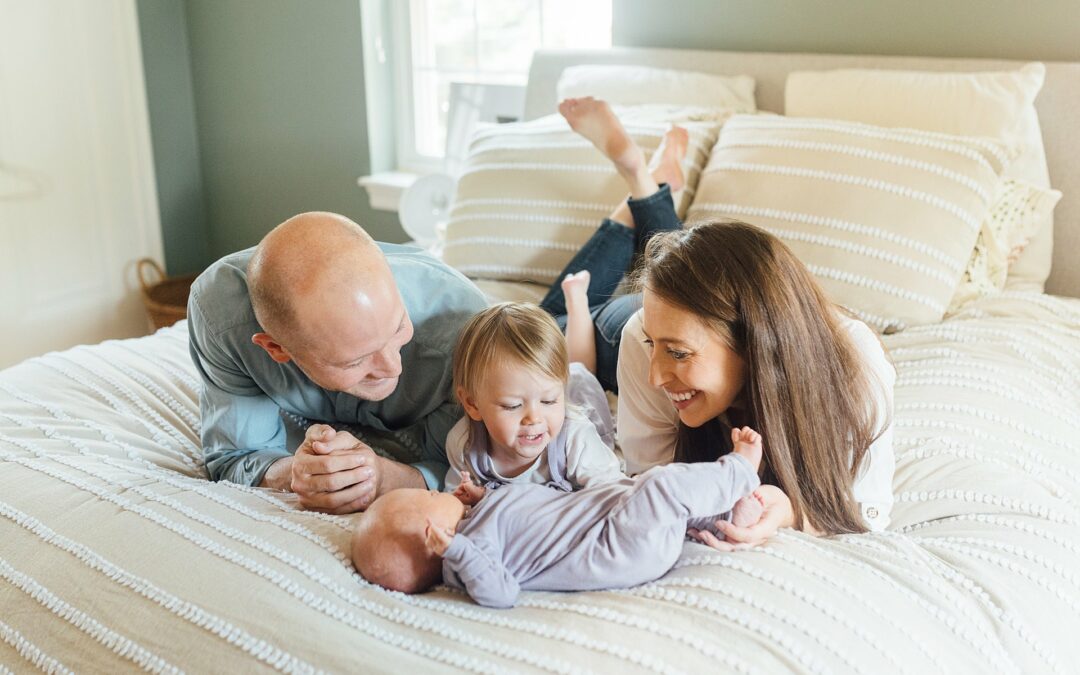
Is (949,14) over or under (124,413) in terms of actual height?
over

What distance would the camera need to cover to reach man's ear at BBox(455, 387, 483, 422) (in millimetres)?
1458

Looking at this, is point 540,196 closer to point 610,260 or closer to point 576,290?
point 610,260

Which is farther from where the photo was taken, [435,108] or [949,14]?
[435,108]

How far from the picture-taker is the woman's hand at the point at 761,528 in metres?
1.20

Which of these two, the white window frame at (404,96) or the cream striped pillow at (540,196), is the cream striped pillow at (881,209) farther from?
the white window frame at (404,96)

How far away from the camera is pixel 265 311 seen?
134 centimetres

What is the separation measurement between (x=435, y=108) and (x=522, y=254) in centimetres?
149

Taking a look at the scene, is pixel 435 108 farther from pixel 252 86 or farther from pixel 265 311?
pixel 265 311

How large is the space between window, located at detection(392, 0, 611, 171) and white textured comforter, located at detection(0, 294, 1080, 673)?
1934mm

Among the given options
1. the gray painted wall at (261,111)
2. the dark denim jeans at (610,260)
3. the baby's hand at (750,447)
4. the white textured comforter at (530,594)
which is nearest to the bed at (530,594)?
the white textured comforter at (530,594)

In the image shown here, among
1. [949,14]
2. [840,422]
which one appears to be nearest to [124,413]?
[840,422]

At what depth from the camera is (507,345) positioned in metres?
1.39

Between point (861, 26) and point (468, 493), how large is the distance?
182 centimetres

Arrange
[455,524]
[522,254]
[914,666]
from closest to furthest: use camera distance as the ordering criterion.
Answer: [914,666] < [455,524] < [522,254]
